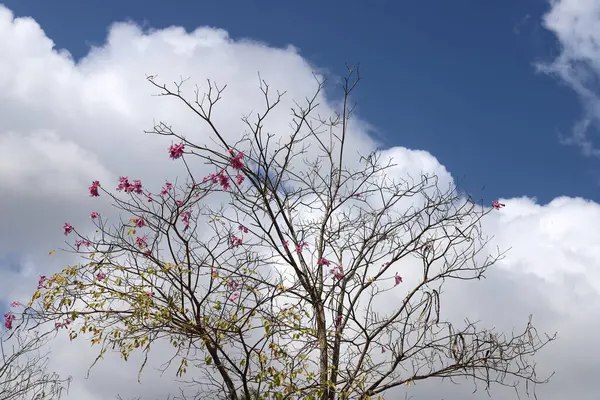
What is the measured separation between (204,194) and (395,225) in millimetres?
2509

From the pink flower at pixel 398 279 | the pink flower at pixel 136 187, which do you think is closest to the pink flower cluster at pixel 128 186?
the pink flower at pixel 136 187

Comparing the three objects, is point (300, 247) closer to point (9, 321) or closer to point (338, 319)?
point (338, 319)

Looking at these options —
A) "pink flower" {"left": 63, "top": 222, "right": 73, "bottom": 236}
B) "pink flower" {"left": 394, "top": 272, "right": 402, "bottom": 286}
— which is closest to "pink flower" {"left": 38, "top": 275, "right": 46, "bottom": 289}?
"pink flower" {"left": 63, "top": 222, "right": 73, "bottom": 236}

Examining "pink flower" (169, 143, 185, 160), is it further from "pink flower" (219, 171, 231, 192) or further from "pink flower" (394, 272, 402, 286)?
"pink flower" (394, 272, 402, 286)

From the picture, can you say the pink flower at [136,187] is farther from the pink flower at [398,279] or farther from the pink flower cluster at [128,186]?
the pink flower at [398,279]

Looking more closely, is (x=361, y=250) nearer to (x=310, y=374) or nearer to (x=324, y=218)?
(x=324, y=218)

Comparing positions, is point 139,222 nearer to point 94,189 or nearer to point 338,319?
point 94,189

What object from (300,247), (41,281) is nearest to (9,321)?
(41,281)

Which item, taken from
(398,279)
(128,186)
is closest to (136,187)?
(128,186)

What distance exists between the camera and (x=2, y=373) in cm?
1067

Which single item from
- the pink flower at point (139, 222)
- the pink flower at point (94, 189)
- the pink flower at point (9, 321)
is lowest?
the pink flower at point (9, 321)

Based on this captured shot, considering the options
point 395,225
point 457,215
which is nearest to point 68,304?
point 395,225

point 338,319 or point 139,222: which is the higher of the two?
point 139,222

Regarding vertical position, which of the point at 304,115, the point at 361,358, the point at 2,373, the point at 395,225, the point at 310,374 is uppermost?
the point at 304,115
